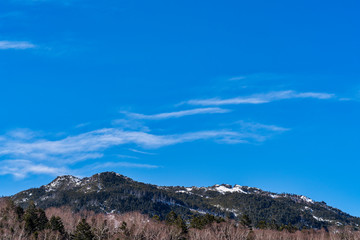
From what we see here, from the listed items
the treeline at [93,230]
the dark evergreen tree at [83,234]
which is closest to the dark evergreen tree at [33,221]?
the treeline at [93,230]

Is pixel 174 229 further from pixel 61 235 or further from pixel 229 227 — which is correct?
pixel 61 235

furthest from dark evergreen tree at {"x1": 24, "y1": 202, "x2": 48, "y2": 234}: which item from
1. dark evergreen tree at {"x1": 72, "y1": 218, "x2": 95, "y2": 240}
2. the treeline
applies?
dark evergreen tree at {"x1": 72, "y1": 218, "x2": 95, "y2": 240}

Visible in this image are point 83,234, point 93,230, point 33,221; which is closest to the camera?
point 83,234

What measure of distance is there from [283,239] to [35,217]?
93.7 meters

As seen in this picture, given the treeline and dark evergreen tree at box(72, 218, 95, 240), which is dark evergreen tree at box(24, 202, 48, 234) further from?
dark evergreen tree at box(72, 218, 95, 240)

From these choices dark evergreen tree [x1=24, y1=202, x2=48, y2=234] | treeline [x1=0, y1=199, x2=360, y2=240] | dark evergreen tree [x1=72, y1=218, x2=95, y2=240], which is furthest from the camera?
dark evergreen tree [x1=24, y1=202, x2=48, y2=234]

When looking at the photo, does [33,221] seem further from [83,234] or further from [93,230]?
[83,234]

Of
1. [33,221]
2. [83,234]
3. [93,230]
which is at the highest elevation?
[33,221]

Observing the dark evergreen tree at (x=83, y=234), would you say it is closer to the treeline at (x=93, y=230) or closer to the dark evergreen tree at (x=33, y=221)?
the treeline at (x=93, y=230)

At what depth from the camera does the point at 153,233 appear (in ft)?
457

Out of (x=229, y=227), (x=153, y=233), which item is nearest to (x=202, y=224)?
(x=229, y=227)

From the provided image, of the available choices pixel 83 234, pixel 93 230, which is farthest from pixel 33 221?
pixel 83 234

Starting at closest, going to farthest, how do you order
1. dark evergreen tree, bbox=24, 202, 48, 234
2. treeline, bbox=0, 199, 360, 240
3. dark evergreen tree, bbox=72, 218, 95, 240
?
dark evergreen tree, bbox=72, 218, 95, 240, treeline, bbox=0, 199, 360, 240, dark evergreen tree, bbox=24, 202, 48, 234

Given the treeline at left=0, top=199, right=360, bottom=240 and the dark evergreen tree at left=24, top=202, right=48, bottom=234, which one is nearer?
the treeline at left=0, top=199, right=360, bottom=240
